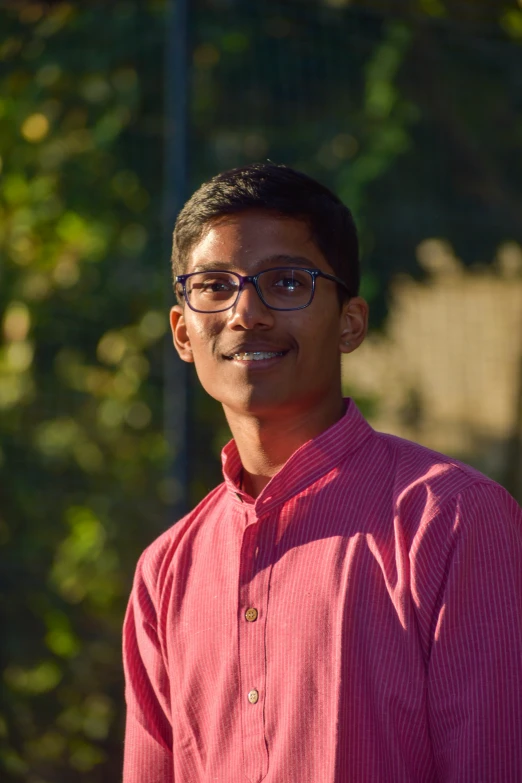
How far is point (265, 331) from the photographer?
1.93m

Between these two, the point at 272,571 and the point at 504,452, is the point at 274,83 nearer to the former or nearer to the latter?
the point at 504,452

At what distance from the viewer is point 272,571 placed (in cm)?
186

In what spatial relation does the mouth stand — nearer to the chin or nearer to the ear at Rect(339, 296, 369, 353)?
the chin

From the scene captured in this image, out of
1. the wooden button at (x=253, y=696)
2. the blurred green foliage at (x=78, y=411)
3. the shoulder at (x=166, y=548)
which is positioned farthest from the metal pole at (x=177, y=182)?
the wooden button at (x=253, y=696)

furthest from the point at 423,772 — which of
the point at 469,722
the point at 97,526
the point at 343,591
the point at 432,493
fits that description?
the point at 97,526

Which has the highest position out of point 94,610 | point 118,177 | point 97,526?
point 118,177

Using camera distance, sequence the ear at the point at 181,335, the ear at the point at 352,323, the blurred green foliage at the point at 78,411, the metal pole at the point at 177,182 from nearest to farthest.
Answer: the ear at the point at 352,323 → the ear at the point at 181,335 → the metal pole at the point at 177,182 → the blurred green foliage at the point at 78,411

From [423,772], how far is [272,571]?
40cm

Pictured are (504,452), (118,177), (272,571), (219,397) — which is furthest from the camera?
(118,177)

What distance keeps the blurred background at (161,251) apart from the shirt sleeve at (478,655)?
222cm

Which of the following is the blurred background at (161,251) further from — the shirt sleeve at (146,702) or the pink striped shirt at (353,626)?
the pink striped shirt at (353,626)

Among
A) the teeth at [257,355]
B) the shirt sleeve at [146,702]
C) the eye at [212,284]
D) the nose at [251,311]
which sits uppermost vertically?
the eye at [212,284]

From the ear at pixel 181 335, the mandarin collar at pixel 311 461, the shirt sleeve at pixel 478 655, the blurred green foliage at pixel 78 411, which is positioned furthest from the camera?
the blurred green foliage at pixel 78 411

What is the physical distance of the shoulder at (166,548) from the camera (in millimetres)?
2094
